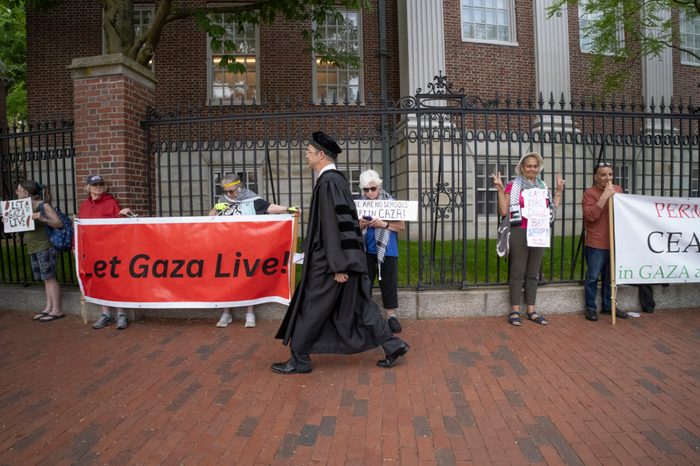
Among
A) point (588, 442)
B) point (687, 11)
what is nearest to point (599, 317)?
point (588, 442)

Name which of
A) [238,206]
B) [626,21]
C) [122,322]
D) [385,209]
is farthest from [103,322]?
[626,21]

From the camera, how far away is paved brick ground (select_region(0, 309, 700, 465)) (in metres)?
2.92

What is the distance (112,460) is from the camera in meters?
2.83

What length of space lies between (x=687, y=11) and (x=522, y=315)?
854 centimetres

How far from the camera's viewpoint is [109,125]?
20.2 feet

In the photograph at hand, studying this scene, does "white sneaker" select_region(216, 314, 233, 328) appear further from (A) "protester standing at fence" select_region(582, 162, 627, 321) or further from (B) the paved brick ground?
(A) "protester standing at fence" select_region(582, 162, 627, 321)

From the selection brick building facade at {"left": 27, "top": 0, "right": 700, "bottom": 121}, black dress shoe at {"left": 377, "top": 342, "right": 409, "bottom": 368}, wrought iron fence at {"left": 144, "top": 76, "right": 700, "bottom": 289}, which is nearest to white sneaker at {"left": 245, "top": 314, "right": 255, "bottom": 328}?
wrought iron fence at {"left": 144, "top": 76, "right": 700, "bottom": 289}

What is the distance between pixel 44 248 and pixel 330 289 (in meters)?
4.24

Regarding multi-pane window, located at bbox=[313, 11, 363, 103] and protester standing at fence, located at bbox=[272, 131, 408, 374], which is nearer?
protester standing at fence, located at bbox=[272, 131, 408, 374]

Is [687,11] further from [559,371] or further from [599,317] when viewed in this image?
[559,371]

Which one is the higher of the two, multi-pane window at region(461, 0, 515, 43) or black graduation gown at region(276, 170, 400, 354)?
multi-pane window at region(461, 0, 515, 43)

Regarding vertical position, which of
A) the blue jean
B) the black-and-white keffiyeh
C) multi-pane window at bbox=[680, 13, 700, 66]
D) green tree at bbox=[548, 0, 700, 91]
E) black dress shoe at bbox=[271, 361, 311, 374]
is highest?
multi-pane window at bbox=[680, 13, 700, 66]

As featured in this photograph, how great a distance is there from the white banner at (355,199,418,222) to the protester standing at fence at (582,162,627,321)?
2.29 m

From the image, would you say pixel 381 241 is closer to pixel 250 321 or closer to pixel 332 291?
pixel 332 291
